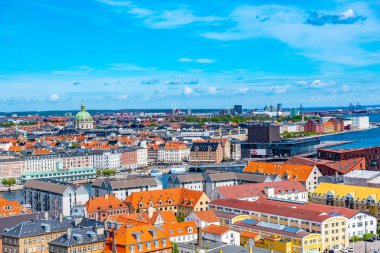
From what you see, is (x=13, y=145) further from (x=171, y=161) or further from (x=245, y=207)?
(x=245, y=207)

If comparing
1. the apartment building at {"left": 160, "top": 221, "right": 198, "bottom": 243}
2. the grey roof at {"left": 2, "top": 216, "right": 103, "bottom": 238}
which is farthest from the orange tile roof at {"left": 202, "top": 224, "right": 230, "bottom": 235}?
the grey roof at {"left": 2, "top": 216, "right": 103, "bottom": 238}

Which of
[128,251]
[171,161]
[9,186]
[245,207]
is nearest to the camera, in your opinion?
[128,251]

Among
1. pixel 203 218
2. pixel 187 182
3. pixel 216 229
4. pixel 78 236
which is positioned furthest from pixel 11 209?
pixel 187 182

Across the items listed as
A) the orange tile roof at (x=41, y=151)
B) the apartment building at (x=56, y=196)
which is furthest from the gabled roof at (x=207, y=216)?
the orange tile roof at (x=41, y=151)

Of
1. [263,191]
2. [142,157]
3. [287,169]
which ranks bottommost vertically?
[142,157]

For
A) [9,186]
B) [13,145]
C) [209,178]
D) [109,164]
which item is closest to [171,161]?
[109,164]

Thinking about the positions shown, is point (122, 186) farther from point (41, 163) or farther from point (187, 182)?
point (41, 163)
